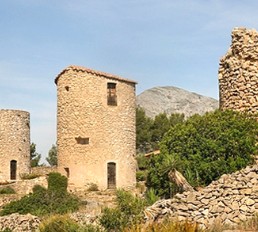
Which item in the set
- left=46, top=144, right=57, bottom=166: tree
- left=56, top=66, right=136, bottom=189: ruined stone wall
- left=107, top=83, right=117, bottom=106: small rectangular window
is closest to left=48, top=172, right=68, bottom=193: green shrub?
left=56, top=66, right=136, bottom=189: ruined stone wall

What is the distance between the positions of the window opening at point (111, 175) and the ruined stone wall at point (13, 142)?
11.4 metres

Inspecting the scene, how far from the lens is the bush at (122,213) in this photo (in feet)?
52.9

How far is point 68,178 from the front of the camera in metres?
35.5

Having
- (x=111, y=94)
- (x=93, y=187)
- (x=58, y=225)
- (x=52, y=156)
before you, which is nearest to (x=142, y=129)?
(x=52, y=156)

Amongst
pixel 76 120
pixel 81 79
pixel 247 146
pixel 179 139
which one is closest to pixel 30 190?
pixel 76 120

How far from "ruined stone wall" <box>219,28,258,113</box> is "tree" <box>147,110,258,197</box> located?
452mm

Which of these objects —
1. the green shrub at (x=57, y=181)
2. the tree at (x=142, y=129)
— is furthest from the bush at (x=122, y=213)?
the tree at (x=142, y=129)

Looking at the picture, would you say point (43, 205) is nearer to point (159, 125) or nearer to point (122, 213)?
point (122, 213)

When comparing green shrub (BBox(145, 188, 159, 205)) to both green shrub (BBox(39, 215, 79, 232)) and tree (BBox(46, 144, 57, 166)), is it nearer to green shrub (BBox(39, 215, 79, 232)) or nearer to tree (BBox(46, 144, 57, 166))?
green shrub (BBox(39, 215, 79, 232))

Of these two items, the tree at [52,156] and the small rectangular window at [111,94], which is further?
the tree at [52,156]

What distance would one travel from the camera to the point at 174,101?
8781 centimetres

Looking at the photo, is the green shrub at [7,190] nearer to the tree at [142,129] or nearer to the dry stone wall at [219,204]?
the tree at [142,129]

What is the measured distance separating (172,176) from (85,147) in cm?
1832

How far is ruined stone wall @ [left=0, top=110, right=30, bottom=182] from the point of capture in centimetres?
4378
